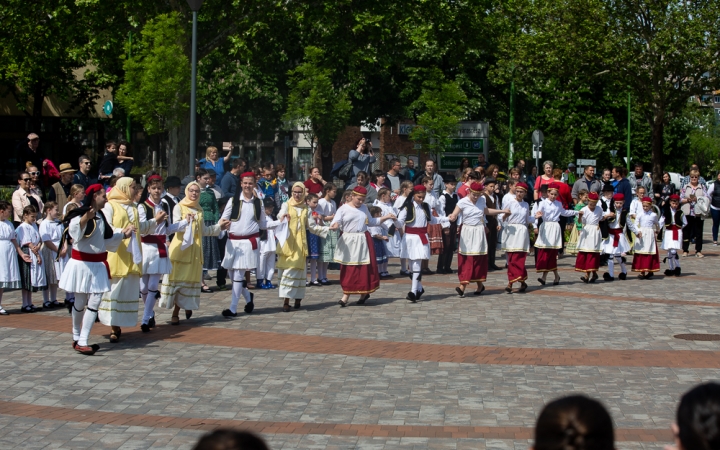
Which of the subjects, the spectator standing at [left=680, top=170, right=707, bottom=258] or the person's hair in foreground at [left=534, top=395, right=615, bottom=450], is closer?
the person's hair in foreground at [left=534, top=395, right=615, bottom=450]

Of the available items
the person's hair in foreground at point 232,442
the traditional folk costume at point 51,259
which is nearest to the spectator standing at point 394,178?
the traditional folk costume at point 51,259

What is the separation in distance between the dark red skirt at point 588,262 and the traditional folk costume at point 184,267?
25.7 feet

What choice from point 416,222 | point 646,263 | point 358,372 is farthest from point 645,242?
point 358,372

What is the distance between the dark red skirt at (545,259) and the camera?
18234 mm

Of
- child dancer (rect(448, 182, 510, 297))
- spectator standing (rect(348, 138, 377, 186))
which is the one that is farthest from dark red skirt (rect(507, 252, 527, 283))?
spectator standing (rect(348, 138, 377, 186))

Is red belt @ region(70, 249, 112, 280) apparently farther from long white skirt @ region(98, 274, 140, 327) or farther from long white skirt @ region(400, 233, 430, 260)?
long white skirt @ region(400, 233, 430, 260)

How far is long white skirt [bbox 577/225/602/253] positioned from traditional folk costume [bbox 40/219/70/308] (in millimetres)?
8839

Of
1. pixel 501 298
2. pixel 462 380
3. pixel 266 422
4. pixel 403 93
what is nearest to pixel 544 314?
pixel 501 298

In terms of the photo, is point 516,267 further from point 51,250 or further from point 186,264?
point 51,250

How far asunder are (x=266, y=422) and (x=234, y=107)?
44376mm

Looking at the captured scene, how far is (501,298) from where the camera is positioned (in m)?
16.6

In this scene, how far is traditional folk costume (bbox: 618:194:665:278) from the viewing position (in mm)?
19156

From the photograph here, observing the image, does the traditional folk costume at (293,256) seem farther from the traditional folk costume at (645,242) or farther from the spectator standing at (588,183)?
the spectator standing at (588,183)

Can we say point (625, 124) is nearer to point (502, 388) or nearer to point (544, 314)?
point (544, 314)
